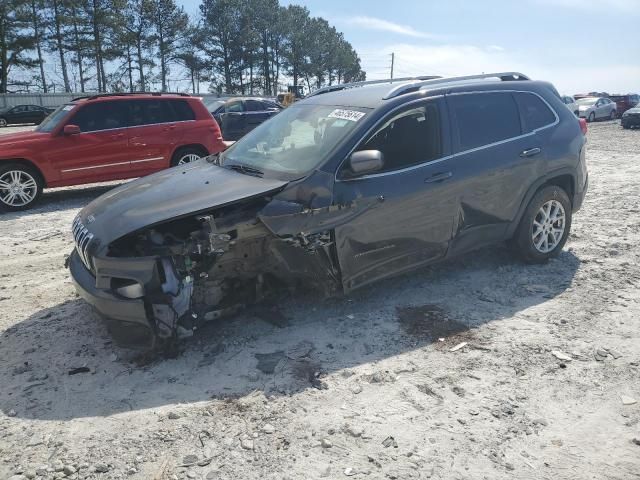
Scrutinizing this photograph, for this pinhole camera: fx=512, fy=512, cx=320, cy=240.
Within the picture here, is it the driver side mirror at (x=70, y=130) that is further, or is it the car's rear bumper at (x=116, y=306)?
the driver side mirror at (x=70, y=130)

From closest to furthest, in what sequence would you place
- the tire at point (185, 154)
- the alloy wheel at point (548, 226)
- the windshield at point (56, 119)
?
the alloy wheel at point (548, 226), the windshield at point (56, 119), the tire at point (185, 154)

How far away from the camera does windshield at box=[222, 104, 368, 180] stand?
404 centimetres

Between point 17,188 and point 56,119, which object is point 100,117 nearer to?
point 56,119

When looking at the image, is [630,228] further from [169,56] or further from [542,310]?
[169,56]

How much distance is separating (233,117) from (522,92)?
1456 cm

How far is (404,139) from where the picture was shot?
14.0 ft

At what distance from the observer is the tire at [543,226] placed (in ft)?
16.5

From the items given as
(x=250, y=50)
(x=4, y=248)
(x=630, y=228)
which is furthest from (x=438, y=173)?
(x=250, y=50)

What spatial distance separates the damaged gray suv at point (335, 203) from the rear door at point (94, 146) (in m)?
4.79

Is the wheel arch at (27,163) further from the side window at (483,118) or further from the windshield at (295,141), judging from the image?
the side window at (483,118)

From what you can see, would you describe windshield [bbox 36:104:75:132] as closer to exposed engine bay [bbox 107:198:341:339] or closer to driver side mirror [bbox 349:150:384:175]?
exposed engine bay [bbox 107:198:341:339]

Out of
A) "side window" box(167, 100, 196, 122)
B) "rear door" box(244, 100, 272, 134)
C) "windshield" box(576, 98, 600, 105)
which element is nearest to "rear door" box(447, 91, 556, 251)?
"side window" box(167, 100, 196, 122)

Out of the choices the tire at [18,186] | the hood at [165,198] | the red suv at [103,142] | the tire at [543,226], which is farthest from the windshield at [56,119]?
the tire at [543,226]

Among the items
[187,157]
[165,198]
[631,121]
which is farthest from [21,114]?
[165,198]
